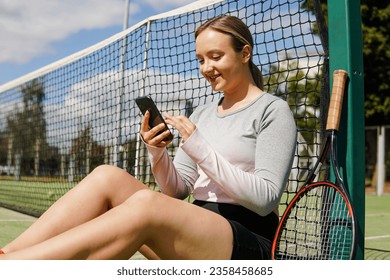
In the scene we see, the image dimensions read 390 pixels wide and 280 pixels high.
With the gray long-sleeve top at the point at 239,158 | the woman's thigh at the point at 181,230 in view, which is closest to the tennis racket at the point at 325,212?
the gray long-sleeve top at the point at 239,158

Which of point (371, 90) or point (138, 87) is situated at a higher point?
point (371, 90)

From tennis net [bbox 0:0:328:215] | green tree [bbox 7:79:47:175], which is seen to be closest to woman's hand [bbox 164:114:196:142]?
tennis net [bbox 0:0:328:215]

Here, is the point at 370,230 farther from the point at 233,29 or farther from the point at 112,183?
the point at 112,183

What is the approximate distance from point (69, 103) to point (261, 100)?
18.4 feet

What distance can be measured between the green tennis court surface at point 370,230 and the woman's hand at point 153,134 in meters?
2.02

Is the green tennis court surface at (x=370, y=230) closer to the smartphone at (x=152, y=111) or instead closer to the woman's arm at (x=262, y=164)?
the smartphone at (x=152, y=111)

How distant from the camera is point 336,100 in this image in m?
2.73

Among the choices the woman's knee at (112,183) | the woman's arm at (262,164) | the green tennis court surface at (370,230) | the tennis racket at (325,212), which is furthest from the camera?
the green tennis court surface at (370,230)

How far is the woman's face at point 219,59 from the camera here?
9.09 feet

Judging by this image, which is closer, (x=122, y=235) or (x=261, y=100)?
(x=122, y=235)

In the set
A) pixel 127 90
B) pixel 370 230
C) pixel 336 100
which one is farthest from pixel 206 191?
pixel 370 230

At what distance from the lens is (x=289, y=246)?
2.92 meters
